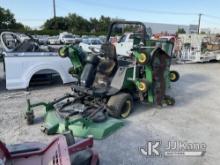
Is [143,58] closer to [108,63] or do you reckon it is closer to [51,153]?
[108,63]

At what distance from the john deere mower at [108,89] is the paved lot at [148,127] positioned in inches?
9.4

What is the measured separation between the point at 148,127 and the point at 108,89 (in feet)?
3.75

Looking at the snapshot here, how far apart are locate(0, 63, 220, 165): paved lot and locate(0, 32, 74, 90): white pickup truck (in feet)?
1.41

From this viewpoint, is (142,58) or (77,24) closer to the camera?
(142,58)

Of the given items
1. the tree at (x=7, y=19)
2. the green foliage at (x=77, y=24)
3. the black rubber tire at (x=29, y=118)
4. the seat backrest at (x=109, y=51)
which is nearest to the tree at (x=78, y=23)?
the green foliage at (x=77, y=24)

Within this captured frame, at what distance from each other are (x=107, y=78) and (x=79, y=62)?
0.85 meters

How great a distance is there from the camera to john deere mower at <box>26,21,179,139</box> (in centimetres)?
444

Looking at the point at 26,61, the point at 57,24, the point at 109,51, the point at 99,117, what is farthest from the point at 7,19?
the point at 99,117

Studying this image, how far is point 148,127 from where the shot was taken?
4.75 meters

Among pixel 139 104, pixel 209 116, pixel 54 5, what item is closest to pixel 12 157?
pixel 139 104

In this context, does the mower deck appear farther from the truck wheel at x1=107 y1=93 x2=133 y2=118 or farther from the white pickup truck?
the white pickup truck

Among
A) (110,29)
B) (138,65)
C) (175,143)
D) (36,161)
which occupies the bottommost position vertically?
(175,143)

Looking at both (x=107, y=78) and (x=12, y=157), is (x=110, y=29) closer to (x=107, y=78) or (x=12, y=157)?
(x=107, y=78)

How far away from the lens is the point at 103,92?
5.11 metres
